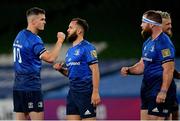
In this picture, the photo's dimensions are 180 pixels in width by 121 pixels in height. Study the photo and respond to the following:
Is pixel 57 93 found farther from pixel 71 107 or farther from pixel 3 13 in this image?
pixel 71 107

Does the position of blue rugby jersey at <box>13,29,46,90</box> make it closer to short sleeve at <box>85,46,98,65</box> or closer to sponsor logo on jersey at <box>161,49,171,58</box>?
short sleeve at <box>85,46,98,65</box>

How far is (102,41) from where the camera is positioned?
12438 millimetres

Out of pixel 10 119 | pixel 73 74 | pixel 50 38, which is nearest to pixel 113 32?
pixel 50 38

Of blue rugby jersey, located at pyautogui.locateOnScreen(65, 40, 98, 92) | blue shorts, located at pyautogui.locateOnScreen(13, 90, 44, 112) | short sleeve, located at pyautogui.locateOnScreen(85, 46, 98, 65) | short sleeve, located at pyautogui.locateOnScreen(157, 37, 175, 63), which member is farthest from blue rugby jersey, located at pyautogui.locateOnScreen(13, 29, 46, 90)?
short sleeve, located at pyautogui.locateOnScreen(157, 37, 175, 63)

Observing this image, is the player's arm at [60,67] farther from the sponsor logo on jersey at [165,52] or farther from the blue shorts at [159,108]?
the sponsor logo on jersey at [165,52]

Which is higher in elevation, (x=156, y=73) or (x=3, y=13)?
(x=3, y=13)

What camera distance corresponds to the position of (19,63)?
268 inches

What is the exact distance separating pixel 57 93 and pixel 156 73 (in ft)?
15.5

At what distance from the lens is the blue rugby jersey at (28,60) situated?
6.75 meters

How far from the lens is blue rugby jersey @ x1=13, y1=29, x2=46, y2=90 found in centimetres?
675

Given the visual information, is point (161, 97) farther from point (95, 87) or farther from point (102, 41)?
point (102, 41)

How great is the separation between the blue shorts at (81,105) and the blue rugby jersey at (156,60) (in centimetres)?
69

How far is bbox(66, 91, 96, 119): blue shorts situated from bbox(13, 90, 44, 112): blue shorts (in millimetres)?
→ 386

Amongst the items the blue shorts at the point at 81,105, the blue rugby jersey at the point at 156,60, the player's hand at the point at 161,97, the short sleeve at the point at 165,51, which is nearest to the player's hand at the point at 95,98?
the blue shorts at the point at 81,105
